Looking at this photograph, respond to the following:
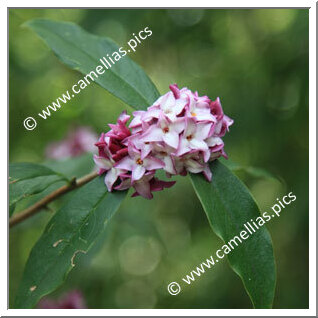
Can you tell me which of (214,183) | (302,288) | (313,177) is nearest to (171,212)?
(302,288)

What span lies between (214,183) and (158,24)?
6.17 ft

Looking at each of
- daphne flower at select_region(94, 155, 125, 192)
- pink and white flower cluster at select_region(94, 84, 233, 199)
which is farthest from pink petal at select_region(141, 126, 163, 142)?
daphne flower at select_region(94, 155, 125, 192)

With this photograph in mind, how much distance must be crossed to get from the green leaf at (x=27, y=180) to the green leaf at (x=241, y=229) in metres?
0.37

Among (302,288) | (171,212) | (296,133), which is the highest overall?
(296,133)

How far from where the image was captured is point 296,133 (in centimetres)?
243

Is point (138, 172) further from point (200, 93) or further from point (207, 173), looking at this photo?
point (200, 93)

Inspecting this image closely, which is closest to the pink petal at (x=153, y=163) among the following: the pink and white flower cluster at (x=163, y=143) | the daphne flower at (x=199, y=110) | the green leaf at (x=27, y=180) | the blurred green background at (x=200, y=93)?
the pink and white flower cluster at (x=163, y=143)

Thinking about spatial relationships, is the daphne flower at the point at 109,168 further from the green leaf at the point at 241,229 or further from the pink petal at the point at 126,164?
the green leaf at the point at 241,229

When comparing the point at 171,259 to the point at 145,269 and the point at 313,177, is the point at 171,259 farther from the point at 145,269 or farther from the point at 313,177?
the point at 313,177

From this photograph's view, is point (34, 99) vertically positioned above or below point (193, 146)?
above

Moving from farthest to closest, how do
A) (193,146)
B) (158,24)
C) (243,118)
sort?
(158,24) < (243,118) < (193,146)

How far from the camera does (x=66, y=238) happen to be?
3.03ft

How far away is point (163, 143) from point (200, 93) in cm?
164

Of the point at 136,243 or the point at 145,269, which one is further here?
the point at 145,269
